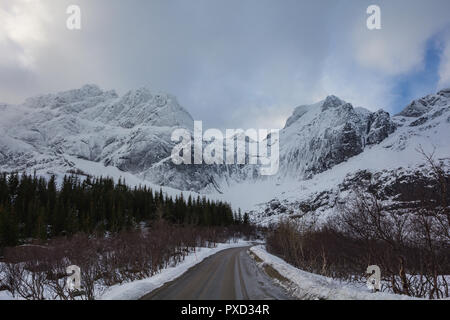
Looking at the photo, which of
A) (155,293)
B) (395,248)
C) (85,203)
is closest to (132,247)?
(155,293)

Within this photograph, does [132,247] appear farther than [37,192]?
No

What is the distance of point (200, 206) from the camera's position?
395 feet

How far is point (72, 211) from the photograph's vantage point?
73.4 metres

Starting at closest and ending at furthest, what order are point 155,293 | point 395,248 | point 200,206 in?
point 155,293 < point 395,248 < point 200,206

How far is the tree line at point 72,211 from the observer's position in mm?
57656

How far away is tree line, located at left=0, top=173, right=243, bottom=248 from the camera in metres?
57.7
